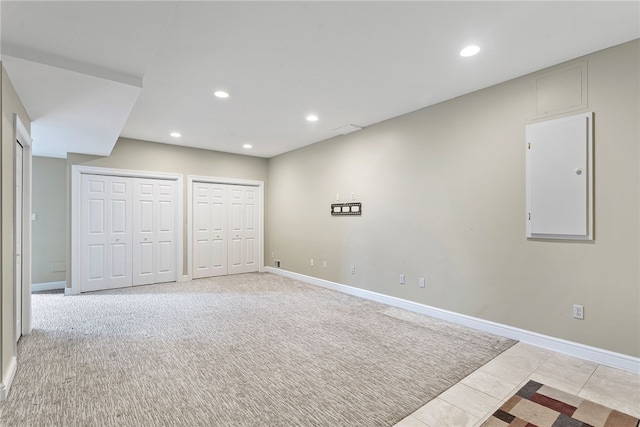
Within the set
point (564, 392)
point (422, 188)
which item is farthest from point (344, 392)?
point (422, 188)

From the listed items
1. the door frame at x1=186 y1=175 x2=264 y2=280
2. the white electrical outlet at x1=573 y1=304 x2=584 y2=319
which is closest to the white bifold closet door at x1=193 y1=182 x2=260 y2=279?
the door frame at x1=186 y1=175 x2=264 y2=280

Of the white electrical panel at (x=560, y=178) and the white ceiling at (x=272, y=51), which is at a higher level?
the white ceiling at (x=272, y=51)

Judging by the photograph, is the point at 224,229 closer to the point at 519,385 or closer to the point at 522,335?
the point at 522,335

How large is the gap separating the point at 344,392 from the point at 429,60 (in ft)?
9.58

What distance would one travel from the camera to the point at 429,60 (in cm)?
289

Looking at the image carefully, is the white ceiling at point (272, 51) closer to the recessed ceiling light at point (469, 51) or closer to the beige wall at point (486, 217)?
the recessed ceiling light at point (469, 51)

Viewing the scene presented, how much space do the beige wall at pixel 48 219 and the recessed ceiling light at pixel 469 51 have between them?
256 inches

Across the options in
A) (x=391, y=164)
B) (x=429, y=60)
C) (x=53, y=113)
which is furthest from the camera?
(x=391, y=164)

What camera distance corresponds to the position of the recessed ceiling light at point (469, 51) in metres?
2.67

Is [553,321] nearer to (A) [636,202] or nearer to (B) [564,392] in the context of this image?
(B) [564,392]

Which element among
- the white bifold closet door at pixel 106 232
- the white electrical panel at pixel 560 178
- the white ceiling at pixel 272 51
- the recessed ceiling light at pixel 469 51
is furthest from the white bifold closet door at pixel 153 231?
the white electrical panel at pixel 560 178

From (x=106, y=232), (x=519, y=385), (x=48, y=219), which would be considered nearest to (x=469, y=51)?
(x=519, y=385)

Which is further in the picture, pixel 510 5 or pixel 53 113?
pixel 53 113

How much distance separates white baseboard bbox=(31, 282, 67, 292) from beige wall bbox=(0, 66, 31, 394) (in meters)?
3.50
